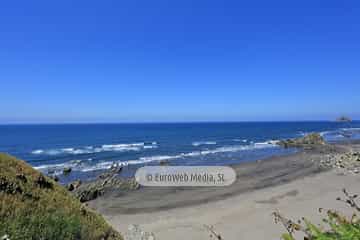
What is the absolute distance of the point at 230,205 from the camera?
11.1 meters

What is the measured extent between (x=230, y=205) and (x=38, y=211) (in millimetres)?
8839

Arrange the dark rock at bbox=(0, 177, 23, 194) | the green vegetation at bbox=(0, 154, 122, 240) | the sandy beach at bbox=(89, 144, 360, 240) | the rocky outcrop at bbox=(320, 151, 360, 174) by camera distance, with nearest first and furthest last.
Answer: the green vegetation at bbox=(0, 154, 122, 240)
the dark rock at bbox=(0, 177, 23, 194)
the sandy beach at bbox=(89, 144, 360, 240)
the rocky outcrop at bbox=(320, 151, 360, 174)

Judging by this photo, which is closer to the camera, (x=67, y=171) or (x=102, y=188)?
(x=102, y=188)

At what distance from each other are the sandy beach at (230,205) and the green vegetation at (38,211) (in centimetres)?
444

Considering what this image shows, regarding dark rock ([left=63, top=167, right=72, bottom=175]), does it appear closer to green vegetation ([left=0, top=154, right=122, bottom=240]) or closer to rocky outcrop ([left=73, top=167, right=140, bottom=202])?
rocky outcrop ([left=73, top=167, right=140, bottom=202])

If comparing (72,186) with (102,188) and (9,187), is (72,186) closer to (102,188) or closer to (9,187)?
(102,188)

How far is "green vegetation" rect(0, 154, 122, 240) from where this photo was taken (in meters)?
3.21

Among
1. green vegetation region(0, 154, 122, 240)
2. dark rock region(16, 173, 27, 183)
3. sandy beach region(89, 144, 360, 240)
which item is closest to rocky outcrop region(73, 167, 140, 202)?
sandy beach region(89, 144, 360, 240)

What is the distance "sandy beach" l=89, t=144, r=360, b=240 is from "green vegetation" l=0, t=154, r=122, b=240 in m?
4.44

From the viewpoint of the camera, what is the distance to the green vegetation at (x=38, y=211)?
3207 millimetres

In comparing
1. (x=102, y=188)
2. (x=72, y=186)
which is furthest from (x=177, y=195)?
(x=72, y=186)

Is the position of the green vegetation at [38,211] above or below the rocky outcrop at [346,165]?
above

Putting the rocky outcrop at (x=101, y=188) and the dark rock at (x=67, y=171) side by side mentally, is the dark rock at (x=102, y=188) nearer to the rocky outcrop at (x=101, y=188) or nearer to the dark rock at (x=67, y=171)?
the rocky outcrop at (x=101, y=188)

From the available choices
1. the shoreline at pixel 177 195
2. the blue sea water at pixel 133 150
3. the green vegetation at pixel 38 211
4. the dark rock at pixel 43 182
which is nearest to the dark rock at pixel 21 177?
the green vegetation at pixel 38 211
